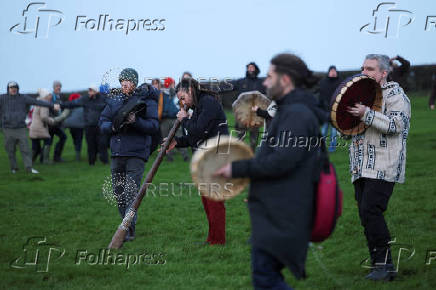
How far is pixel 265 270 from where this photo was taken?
4.39m

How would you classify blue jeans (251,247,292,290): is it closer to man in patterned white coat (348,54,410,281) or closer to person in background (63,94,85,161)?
man in patterned white coat (348,54,410,281)

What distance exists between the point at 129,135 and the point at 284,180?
4.42 meters

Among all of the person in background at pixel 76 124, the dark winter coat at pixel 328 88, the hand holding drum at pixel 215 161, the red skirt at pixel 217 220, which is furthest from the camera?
the person in background at pixel 76 124

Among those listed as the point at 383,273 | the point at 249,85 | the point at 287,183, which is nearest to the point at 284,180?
the point at 287,183

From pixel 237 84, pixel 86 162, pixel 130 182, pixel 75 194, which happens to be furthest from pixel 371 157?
pixel 86 162

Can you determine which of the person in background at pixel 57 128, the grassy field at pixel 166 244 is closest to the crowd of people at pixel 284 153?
the grassy field at pixel 166 244

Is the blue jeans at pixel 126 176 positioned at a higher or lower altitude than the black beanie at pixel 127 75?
lower

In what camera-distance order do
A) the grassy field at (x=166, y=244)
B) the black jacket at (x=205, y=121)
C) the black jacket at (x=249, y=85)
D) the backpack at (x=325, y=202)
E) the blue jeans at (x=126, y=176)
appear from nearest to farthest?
the backpack at (x=325, y=202) → the grassy field at (x=166, y=244) → the black jacket at (x=205, y=121) → the blue jeans at (x=126, y=176) → the black jacket at (x=249, y=85)

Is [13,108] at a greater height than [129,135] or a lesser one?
greater

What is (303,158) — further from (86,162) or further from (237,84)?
(86,162)

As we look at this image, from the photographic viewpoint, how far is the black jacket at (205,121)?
25.3ft

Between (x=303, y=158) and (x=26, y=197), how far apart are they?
945 cm

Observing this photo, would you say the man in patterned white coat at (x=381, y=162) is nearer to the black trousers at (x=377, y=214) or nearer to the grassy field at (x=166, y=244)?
the black trousers at (x=377, y=214)

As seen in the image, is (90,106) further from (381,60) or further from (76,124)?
(381,60)
